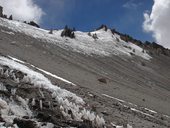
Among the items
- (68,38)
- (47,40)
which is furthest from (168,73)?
(47,40)

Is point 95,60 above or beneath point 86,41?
beneath

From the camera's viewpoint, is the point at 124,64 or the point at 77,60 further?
the point at 124,64

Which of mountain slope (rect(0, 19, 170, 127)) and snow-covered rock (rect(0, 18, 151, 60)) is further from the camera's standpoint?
snow-covered rock (rect(0, 18, 151, 60))

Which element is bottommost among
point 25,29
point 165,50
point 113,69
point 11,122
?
point 11,122

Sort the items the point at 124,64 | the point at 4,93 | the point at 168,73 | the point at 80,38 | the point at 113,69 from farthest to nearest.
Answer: the point at 168,73, the point at 80,38, the point at 124,64, the point at 113,69, the point at 4,93

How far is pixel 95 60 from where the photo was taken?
55.2 m

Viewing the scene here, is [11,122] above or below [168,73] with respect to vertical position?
below

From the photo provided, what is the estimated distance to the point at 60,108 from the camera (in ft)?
43.9

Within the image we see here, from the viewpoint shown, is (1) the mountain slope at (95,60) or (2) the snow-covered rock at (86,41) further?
(2) the snow-covered rock at (86,41)

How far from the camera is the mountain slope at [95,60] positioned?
35616 mm

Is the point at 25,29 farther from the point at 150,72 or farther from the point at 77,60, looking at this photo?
the point at 150,72

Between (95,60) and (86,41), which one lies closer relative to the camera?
(95,60)

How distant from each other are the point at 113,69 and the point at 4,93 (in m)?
40.5

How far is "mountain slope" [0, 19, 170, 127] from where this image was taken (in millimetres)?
35616
